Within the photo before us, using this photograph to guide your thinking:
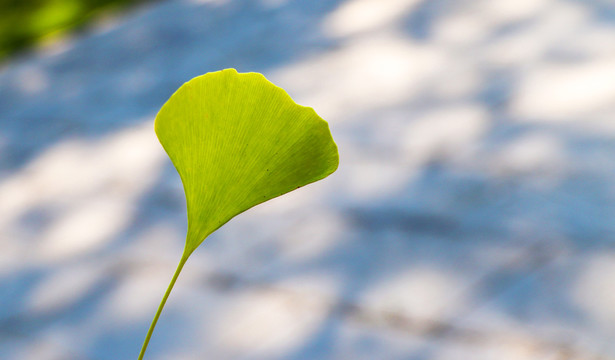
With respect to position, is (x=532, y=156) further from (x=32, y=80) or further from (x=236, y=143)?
(x=32, y=80)

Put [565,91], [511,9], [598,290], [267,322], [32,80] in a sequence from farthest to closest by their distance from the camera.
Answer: [32,80] → [511,9] → [565,91] → [267,322] → [598,290]

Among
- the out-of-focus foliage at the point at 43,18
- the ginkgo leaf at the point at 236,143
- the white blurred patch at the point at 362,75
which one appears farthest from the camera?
the out-of-focus foliage at the point at 43,18

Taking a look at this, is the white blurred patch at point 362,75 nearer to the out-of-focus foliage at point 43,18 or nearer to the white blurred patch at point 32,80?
the white blurred patch at point 32,80

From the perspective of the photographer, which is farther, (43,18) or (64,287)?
(43,18)

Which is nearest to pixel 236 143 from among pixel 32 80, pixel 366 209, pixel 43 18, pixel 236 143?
pixel 236 143

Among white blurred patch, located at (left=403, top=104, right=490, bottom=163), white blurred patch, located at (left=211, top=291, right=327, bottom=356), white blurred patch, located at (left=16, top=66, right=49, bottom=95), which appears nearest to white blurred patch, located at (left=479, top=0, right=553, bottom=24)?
white blurred patch, located at (left=403, top=104, right=490, bottom=163)

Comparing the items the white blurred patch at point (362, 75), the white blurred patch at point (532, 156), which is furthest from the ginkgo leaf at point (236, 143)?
the white blurred patch at point (362, 75)

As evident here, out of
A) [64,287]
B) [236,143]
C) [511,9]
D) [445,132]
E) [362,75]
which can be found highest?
[511,9]

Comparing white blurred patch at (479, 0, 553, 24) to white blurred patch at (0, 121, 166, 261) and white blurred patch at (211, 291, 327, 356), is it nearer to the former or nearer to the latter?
white blurred patch at (0, 121, 166, 261)
